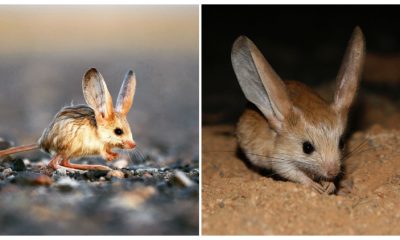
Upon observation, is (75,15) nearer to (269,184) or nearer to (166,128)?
(166,128)

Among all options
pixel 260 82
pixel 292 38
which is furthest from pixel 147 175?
pixel 292 38

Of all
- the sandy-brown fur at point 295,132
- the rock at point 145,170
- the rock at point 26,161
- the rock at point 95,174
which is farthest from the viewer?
the sandy-brown fur at point 295,132

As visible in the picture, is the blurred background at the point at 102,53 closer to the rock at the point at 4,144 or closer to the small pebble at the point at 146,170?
the rock at the point at 4,144

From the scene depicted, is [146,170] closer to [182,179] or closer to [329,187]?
[182,179]

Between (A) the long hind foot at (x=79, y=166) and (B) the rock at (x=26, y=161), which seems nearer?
(A) the long hind foot at (x=79, y=166)

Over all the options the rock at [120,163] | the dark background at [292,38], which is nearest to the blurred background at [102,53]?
the rock at [120,163]

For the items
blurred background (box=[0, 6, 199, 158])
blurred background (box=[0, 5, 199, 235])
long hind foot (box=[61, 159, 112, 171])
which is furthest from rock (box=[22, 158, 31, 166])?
long hind foot (box=[61, 159, 112, 171])

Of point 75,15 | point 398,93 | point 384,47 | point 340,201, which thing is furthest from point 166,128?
point 384,47
